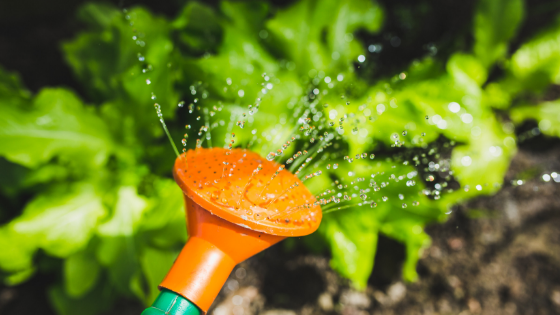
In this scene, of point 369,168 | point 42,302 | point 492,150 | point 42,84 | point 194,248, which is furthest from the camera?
point 42,84

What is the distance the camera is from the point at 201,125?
30.6 inches

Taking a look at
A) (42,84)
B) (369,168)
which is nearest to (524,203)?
(369,168)

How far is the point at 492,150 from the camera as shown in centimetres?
92

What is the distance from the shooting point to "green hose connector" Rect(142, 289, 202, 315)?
14.9 inches

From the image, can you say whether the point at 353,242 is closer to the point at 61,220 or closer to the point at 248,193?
the point at 248,193

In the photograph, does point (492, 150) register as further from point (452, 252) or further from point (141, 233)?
point (141, 233)

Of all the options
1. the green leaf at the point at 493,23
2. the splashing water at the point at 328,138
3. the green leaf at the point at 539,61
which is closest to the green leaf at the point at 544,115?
the green leaf at the point at 539,61

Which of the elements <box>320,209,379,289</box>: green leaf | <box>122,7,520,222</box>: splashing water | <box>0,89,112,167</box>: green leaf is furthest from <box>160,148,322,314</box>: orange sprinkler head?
<box>0,89,112,167</box>: green leaf

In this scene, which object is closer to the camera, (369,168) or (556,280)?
(369,168)

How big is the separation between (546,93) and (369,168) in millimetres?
937

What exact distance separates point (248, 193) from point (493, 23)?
99 centimetres

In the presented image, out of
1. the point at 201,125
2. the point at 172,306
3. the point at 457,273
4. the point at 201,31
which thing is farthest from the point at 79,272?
the point at 457,273

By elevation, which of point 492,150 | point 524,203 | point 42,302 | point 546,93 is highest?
point 546,93

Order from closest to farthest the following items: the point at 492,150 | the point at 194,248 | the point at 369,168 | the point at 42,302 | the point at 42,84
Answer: the point at 194,248, the point at 369,168, the point at 492,150, the point at 42,302, the point at 42,84
